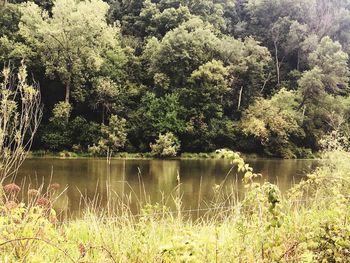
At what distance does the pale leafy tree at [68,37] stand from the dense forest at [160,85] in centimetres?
5

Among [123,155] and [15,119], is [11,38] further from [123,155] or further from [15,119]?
[15,119]

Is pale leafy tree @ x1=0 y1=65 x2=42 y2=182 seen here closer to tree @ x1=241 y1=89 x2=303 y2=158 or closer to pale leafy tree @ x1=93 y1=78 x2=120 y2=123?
pale leafy tree @ x1=93 y1=78 x2=120 y2=123

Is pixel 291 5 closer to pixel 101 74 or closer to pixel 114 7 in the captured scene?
pixel 114 7

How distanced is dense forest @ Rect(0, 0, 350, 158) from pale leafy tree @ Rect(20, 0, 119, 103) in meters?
0.05

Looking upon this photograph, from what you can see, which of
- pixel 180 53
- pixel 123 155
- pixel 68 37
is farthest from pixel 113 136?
pixel 180 53

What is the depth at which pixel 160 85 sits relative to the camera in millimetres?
23641

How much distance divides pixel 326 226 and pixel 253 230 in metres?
0.48

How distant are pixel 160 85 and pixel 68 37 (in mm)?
5680

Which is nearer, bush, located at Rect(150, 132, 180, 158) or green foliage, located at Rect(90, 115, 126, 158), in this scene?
green foliage, located at Rect(90, 115, 126, 158)

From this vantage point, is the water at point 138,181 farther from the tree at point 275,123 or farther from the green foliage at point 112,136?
the tree at point 275,123

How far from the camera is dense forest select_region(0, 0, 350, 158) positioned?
21359mm

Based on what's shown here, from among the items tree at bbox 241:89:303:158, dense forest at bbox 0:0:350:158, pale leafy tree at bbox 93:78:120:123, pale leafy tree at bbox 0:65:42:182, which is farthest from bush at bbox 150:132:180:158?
pale leafy tree at bbox 0:65:42:182

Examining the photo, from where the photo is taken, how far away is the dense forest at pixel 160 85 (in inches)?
841

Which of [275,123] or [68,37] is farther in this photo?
[275,123]
